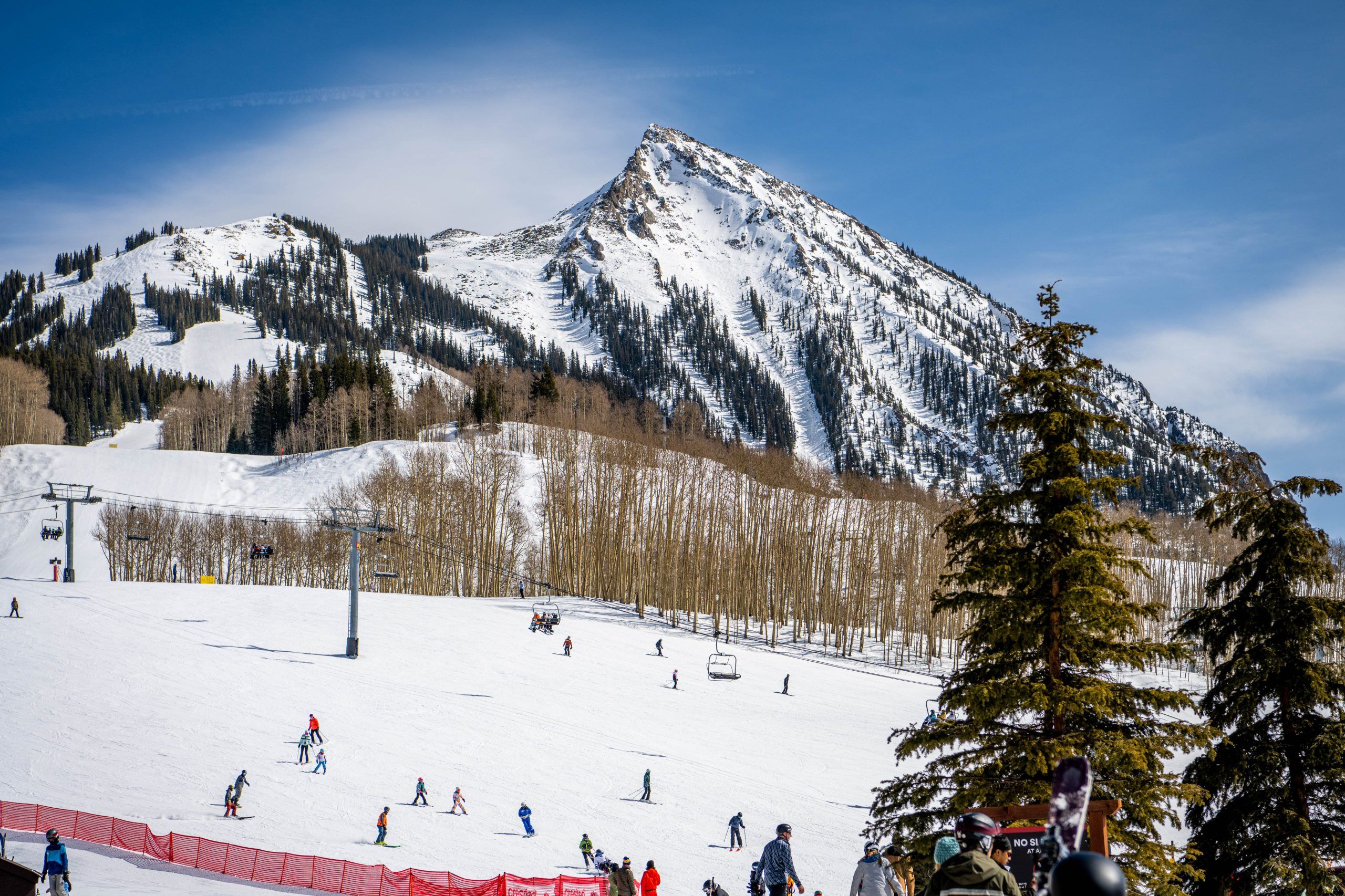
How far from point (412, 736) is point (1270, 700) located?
25930 mm

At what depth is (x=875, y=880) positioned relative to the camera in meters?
8.45

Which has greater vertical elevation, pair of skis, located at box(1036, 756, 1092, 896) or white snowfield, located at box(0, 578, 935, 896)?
pair of skis, located at box(1036, 756, 1092, 896)

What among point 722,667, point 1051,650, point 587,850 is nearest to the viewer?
point 1051,650

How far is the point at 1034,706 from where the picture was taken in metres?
12.7

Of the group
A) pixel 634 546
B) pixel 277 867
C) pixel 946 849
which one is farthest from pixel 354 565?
pixel 946 849

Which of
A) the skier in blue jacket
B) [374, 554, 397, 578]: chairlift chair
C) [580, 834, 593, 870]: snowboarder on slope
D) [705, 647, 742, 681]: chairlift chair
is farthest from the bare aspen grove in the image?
the skier in blue jacket

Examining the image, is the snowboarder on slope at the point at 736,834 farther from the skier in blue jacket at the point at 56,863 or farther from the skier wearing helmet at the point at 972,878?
the skier wearing helmet at the point at 972,878

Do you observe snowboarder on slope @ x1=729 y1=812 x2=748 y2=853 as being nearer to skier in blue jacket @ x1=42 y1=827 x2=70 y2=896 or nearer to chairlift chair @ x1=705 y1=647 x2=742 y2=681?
skier in blue jacket @ x1=42 y1=827 x2=70 y2=896

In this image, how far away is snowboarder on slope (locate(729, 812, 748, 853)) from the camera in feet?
79.3

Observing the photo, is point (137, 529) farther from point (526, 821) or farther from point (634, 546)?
point (526, 821)

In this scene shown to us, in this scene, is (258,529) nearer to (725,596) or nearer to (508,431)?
(508,431)

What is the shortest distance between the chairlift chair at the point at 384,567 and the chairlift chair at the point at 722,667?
17.5 metres

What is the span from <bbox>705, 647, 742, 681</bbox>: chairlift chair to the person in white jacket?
135 feet

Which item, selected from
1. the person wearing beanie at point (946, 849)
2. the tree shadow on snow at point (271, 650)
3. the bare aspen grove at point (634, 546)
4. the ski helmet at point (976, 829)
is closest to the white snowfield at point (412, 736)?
the tree shadow on snow at point (271, 650)
